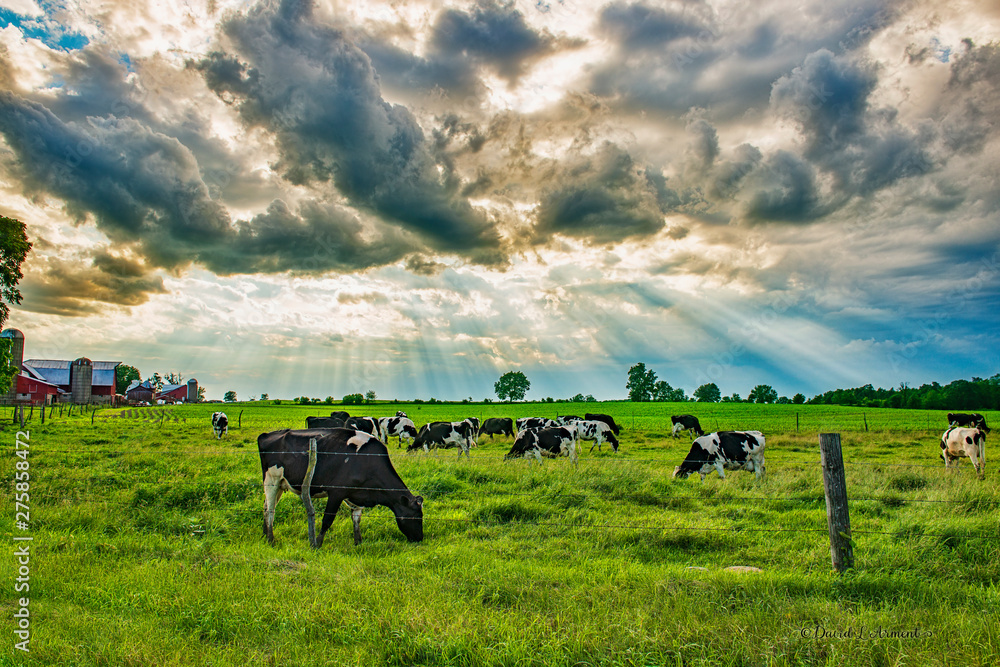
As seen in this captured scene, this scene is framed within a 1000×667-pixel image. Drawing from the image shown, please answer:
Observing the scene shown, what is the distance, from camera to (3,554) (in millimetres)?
6973

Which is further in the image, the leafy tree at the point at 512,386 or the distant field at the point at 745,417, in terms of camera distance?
the leafy tree at the point at 512,386

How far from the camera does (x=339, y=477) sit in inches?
349

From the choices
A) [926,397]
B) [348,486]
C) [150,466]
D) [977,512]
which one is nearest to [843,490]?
[977,512]

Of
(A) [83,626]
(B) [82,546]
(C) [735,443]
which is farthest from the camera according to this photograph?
(C) [735,443]

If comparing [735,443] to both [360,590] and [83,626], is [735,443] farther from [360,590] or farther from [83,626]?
[83,626]

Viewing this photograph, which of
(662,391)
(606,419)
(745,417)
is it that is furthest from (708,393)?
(606,419)

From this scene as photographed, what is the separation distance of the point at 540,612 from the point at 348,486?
478 centimetres

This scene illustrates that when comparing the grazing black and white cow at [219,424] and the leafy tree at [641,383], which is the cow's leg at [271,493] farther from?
the leafy tree at [641,383]

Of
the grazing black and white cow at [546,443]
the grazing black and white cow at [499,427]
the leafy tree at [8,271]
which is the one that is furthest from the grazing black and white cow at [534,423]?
the leafy tree at [8,271]

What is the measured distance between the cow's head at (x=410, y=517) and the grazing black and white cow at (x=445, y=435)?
13014mm

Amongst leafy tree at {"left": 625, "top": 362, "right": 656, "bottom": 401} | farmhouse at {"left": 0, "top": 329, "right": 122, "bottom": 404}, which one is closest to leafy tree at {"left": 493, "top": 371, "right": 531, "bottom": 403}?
leafy tree at {"left": 625, "top": 362, "right": 656, "bottom": 401}

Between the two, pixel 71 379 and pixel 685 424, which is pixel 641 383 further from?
pixel 71 379

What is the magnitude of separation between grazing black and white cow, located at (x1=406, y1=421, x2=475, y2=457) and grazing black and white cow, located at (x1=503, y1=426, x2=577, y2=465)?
12.0ft

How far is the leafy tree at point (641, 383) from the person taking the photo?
339ft
